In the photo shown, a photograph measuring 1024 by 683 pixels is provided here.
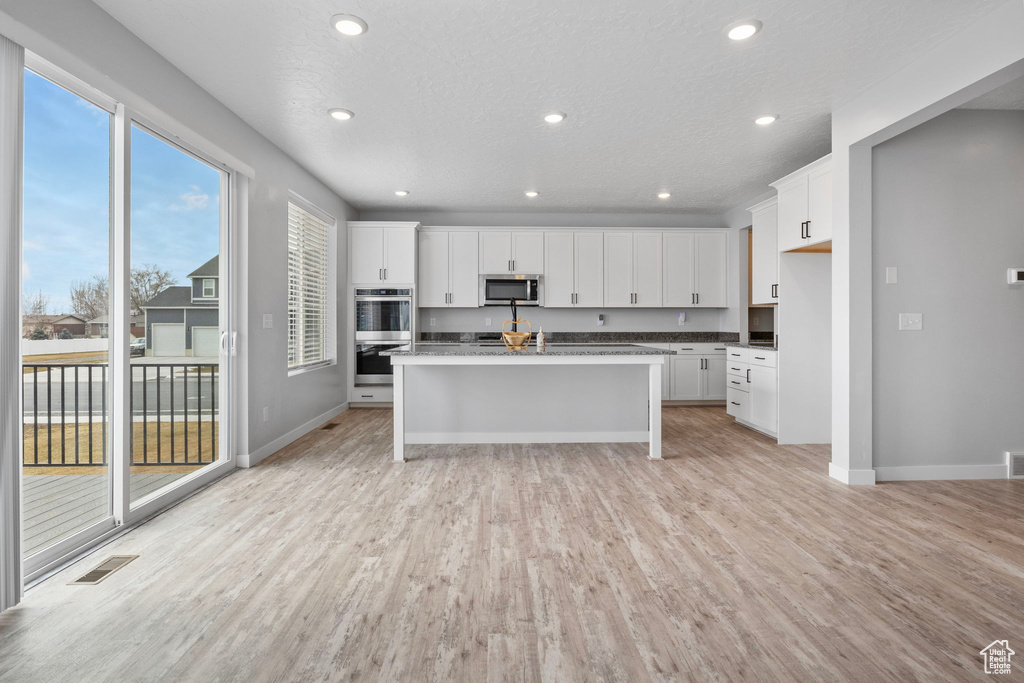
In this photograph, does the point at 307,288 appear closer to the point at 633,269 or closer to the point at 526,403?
the point at 526,403

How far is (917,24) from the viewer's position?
2570 mm

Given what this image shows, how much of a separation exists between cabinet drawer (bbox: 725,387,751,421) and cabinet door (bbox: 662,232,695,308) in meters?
1.56

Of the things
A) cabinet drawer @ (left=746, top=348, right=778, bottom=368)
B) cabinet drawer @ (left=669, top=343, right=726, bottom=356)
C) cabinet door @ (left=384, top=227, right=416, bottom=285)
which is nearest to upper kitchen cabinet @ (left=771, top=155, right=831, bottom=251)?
cabinet drawer @ (left=746, top=348, right=778, bottom=368)

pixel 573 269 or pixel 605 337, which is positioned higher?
pixel 573 269

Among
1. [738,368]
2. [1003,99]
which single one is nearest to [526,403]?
[738,368]

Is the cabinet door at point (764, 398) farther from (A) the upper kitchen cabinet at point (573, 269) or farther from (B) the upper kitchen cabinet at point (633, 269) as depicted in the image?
(A) the upper kitchen cabinet at point (573, 269)

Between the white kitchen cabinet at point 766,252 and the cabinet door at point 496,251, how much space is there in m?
2.91

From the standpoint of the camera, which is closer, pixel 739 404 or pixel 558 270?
pixel 739 404

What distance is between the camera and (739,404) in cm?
559

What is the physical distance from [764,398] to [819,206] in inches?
72.7

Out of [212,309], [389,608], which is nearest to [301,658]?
[389,608]

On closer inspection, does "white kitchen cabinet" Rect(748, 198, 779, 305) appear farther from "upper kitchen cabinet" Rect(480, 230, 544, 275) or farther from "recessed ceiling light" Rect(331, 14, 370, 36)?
"recessed ceiling light" Rect(331, 14, 370, 36)

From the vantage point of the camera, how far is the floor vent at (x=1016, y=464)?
3566 millimetres

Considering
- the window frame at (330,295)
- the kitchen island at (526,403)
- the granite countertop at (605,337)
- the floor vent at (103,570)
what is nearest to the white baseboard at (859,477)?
the kitchen island at (526,403)
